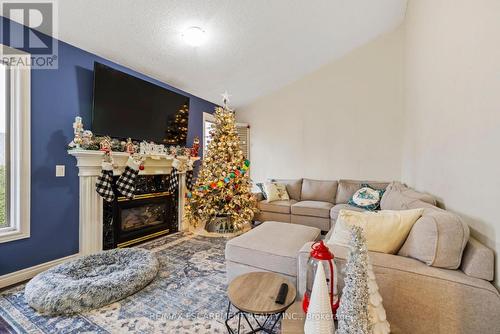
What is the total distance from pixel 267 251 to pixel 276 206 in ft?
7.38

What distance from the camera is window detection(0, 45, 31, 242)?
2.19m

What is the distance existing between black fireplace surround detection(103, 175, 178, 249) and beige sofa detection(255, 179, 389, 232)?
1590 mm

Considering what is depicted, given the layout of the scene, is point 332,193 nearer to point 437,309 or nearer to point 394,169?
point 394,169

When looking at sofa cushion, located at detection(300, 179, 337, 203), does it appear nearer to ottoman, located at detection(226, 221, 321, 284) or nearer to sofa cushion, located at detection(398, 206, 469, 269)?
ottoman, located at detection(226, 221, 321, 284)

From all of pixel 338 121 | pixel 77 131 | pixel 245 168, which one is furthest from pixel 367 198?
pixel 77 131

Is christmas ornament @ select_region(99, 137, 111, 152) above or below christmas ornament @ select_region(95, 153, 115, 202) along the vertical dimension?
above

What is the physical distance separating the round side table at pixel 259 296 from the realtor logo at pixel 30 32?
287 cm

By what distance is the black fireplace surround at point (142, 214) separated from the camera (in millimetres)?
2885

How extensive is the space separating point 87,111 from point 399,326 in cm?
345

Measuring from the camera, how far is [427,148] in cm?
229

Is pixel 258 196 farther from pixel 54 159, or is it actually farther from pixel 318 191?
pixel 54 159

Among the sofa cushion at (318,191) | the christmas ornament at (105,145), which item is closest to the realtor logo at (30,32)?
the christmas ornament at (105,145)

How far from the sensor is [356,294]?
2.75 feet

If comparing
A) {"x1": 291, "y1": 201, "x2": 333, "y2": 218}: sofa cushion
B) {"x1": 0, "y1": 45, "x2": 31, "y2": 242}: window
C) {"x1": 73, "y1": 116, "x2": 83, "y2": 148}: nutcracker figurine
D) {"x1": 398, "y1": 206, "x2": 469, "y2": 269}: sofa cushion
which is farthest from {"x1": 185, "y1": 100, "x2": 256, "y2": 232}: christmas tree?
{"x1": 398, "y1": 206, "x2": 469, "y2": 269}: sofa cushion
